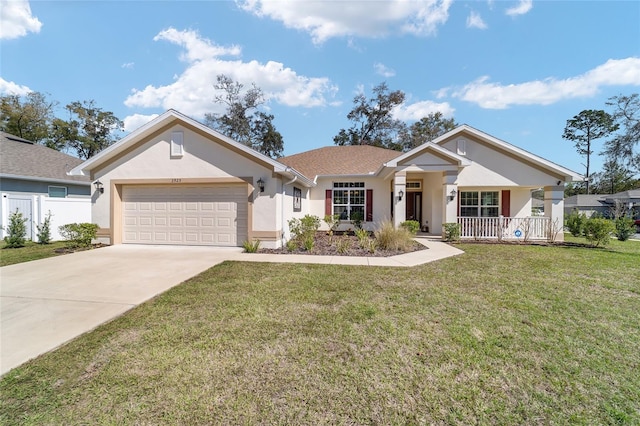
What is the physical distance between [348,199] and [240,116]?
838 inches

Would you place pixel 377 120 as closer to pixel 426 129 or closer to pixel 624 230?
pixel 426 129

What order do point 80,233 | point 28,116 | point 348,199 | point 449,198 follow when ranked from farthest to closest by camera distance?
1. point 28,116
2. point 348,199
3. point 449,198
4. point 80,233

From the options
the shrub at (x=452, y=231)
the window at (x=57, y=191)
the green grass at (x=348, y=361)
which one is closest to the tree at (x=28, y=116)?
the window at (x=57, y=191)

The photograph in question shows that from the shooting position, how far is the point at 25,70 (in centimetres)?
1462

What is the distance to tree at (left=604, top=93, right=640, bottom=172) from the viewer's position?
112 feet

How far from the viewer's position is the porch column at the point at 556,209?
12578mm

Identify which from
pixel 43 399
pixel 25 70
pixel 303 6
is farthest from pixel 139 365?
pixel 25 70

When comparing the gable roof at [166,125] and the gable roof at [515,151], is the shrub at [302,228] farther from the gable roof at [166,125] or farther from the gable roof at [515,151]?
the gable roof at [515,151]

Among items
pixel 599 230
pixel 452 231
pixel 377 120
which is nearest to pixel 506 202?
pixel 599 230

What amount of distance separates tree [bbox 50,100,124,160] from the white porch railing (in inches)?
1533

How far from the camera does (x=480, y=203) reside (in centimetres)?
1428

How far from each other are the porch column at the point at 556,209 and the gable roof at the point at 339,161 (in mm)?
8530

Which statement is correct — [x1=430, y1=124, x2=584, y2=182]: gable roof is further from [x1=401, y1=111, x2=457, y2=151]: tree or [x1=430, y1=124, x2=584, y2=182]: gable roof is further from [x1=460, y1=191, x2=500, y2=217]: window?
[x1=401, y1=111, x2=457, y2=151]: tree

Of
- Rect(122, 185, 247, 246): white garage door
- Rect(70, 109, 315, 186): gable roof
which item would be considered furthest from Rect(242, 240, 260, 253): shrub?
Rect(70, 109, 315, 186): gable roof
